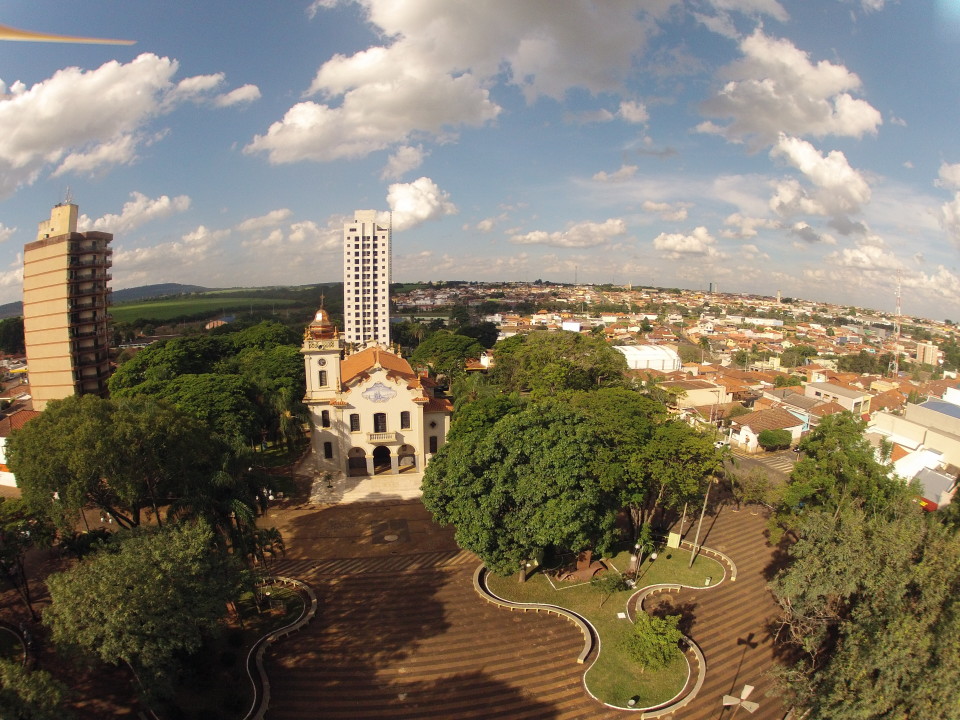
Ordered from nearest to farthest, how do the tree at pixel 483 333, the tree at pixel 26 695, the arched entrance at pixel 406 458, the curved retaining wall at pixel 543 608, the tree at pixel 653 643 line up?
the tree at pixel 26 695
the tree at pixel 653 643
the curved retaining wall at pixel 543 608
the arched entrance at pixel 406 458
the tree at pixel 483 333

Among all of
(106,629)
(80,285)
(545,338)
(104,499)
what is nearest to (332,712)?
(106,629)

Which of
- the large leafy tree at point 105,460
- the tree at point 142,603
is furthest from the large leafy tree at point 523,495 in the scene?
the large leafy tree at point 105,460

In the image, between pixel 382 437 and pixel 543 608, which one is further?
pixel 382 437

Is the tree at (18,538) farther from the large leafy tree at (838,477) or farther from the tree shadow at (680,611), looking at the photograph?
A: the large leafy tree at (838,477)

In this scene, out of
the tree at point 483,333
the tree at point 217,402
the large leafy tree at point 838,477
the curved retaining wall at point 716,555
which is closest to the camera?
the large leafy tree at point 838,477

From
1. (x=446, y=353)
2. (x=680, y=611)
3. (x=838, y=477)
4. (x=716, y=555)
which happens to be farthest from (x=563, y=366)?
(x=446, y=353)

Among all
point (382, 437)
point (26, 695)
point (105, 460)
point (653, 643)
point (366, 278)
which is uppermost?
point (366, 278)

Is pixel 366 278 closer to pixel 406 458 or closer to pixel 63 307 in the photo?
pixel 63 307
